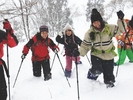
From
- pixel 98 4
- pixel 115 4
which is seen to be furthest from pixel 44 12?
pixel 115 4

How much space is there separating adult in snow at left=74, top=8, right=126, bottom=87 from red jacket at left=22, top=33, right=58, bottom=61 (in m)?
1.34

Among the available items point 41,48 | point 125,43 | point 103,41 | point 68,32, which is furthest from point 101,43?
point 125,43

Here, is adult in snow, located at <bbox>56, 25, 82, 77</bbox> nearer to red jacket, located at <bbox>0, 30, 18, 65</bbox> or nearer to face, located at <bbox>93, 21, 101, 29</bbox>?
face, located at <bbox>93, 21, 101, 29</bbox>

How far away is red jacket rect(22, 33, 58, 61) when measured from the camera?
19.1ft

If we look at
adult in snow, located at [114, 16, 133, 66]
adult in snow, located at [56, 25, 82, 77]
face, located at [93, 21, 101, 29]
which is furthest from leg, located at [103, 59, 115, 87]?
adult in snow, located at [56, 25, 82, 77]

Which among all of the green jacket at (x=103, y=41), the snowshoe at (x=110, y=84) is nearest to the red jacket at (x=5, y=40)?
the green jacket at (x=103, y=41)

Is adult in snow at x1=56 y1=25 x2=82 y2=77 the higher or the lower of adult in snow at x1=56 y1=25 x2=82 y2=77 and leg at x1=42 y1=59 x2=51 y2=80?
the higher

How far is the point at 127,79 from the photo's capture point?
5.66 m

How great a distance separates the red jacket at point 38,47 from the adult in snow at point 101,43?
134cm

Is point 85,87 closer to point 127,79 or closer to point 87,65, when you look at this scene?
point 127,79

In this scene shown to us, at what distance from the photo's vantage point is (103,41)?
4797 millimetres

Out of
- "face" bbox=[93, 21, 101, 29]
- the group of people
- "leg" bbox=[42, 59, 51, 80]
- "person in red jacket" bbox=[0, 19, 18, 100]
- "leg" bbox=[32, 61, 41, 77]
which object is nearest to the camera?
"person in red jacket" bbox=[0, 19, 18, 100]

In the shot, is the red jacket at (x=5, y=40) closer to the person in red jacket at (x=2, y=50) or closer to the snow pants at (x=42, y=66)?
the person in red jacket at (x=2, y=50)

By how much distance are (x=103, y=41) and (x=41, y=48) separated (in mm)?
1907
